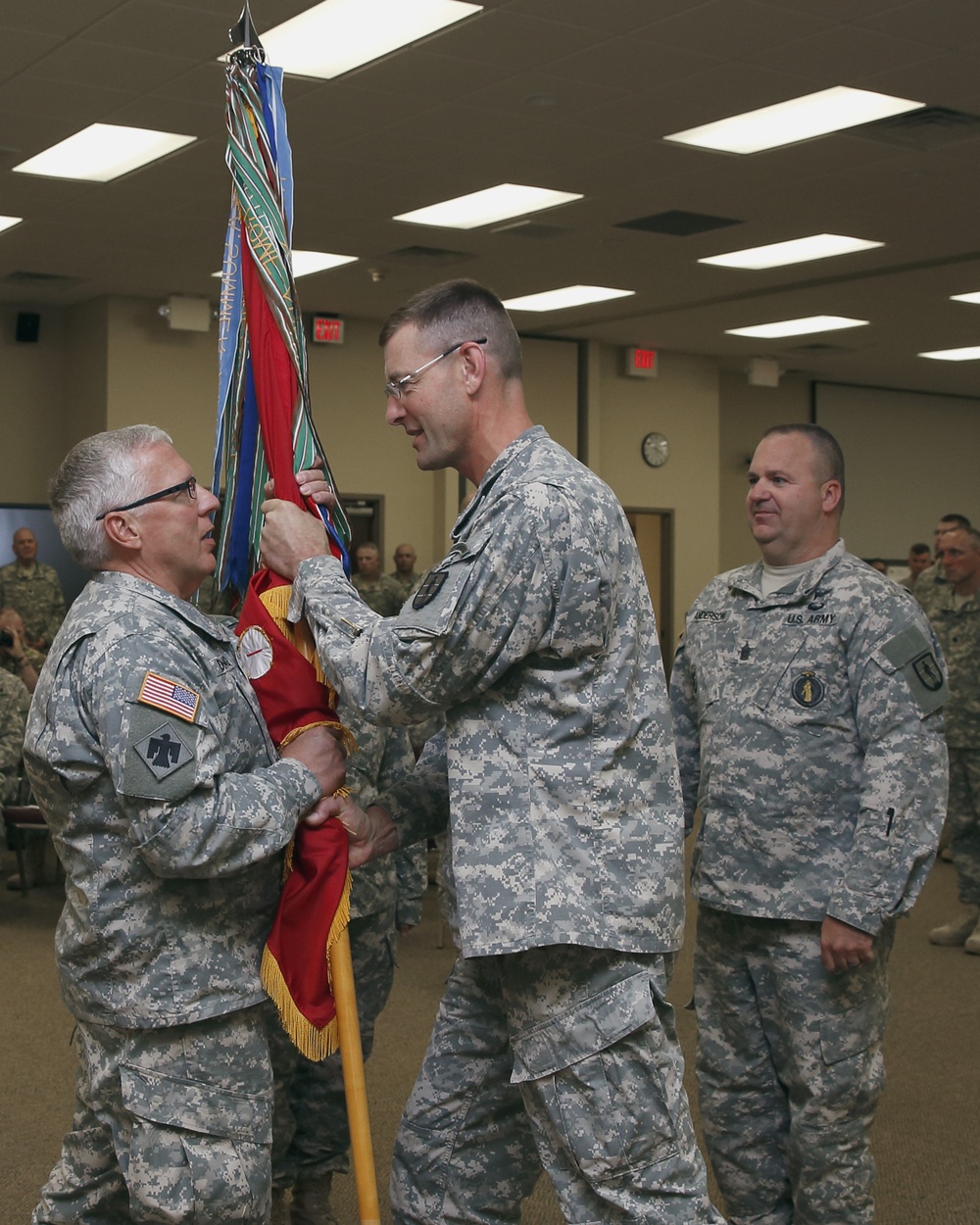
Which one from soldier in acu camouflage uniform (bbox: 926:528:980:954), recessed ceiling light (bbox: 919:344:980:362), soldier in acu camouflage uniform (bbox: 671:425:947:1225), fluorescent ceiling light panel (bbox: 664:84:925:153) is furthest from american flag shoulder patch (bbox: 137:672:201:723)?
recessed ceiling light (bbox: 919:344:980:362)

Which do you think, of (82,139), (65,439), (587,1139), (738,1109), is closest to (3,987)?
(738,1109)

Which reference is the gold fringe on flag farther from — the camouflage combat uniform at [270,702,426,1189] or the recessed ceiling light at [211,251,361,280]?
the recessed ceiling light at [211,251,361,280]

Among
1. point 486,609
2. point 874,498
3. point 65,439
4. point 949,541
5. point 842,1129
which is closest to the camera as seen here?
point 486,609

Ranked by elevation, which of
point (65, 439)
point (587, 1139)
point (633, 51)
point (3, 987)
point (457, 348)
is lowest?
point (3, 987)

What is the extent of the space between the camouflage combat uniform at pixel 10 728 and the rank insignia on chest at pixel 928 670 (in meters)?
4.48

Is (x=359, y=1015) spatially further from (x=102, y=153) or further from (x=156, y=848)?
(x=102, y=153)

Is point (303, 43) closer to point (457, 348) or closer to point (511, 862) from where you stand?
point (457, 348)

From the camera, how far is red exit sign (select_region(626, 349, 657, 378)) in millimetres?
13875

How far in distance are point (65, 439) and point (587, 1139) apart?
35.9 ft

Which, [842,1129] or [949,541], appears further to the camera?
[949,541]

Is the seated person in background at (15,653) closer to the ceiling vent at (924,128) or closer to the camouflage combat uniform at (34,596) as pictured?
the camouflage combat uniform at (34,596)

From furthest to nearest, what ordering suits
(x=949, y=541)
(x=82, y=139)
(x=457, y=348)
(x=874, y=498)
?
1. (x=874, y=498)
2. (x=82, y=139)
3. (x=949, y=541)
4. (x=457, y=348)

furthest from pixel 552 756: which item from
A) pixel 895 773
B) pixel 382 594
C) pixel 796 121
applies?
pixel 382 594

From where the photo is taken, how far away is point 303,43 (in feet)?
19.4
